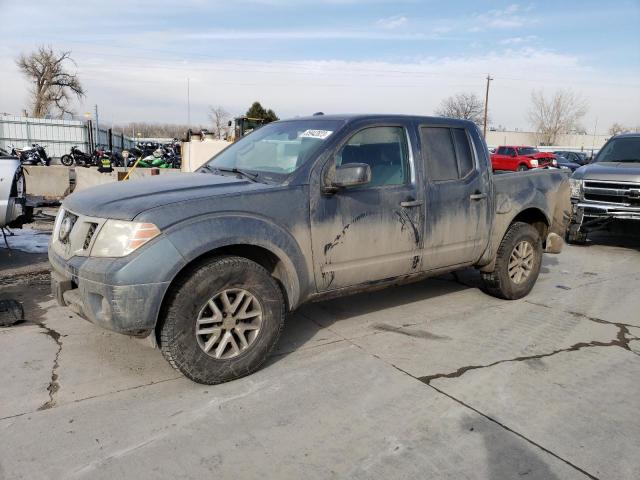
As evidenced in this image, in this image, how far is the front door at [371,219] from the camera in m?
3.95

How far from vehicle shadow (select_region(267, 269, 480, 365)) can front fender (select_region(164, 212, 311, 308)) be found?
620 mm

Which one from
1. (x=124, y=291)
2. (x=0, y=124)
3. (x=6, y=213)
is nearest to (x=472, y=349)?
(x=124, y=291)

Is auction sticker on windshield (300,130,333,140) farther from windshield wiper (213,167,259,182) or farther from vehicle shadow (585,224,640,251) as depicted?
Result: vehicle shadow (585,224,640,251)

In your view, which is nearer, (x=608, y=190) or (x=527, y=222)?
(x=527, y=222)

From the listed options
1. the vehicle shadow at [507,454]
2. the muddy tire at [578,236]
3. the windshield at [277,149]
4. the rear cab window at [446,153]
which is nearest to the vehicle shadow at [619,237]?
the muddy tire at [578,236]

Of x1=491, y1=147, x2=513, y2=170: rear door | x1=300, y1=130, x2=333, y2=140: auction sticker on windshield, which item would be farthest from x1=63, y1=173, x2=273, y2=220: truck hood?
x1=491, y1=147, x2=513, y2=170: rear door

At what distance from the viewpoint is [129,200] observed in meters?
3.44

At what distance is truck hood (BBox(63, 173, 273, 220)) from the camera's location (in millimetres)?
3348

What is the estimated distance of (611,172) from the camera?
8570 mm

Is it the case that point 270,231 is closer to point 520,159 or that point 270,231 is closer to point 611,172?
point 611,172

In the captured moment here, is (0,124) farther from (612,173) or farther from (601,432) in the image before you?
(601,432)

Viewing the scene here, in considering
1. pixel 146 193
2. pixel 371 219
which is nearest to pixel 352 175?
pixel 371 219

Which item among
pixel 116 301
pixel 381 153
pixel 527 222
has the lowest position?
pixel 116 301

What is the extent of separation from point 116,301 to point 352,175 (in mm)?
1818
